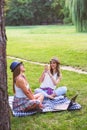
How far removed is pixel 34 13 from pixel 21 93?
165ft

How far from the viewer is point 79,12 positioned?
16.5 m

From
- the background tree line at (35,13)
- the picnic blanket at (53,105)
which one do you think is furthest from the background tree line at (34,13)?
the picnic blanket at (53,105)

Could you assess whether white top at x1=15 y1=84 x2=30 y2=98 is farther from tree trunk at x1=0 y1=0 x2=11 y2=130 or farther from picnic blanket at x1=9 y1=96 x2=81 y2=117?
tree trunk at x1=0 y1=0 x2=11 y2=130

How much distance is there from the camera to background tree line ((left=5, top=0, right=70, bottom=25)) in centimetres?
5341

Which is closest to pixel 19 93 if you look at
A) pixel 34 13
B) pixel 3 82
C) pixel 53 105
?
pixel 53 105

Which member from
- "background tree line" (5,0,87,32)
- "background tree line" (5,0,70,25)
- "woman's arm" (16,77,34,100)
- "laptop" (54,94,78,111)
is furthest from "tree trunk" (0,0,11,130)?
"background tree line" (5,0,70,25)

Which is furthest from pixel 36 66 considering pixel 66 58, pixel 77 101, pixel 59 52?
pixel 77 101

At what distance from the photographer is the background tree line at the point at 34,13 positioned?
5341cm

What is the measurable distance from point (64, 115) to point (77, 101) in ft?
2.83

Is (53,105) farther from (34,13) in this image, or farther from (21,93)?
(34,13)

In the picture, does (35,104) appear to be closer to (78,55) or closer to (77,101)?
(77,101)

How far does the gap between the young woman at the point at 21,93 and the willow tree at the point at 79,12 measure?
10.1 metres

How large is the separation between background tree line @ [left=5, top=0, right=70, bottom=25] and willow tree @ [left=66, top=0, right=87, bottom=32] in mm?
35753

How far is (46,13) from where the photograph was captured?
5625 centimetres
